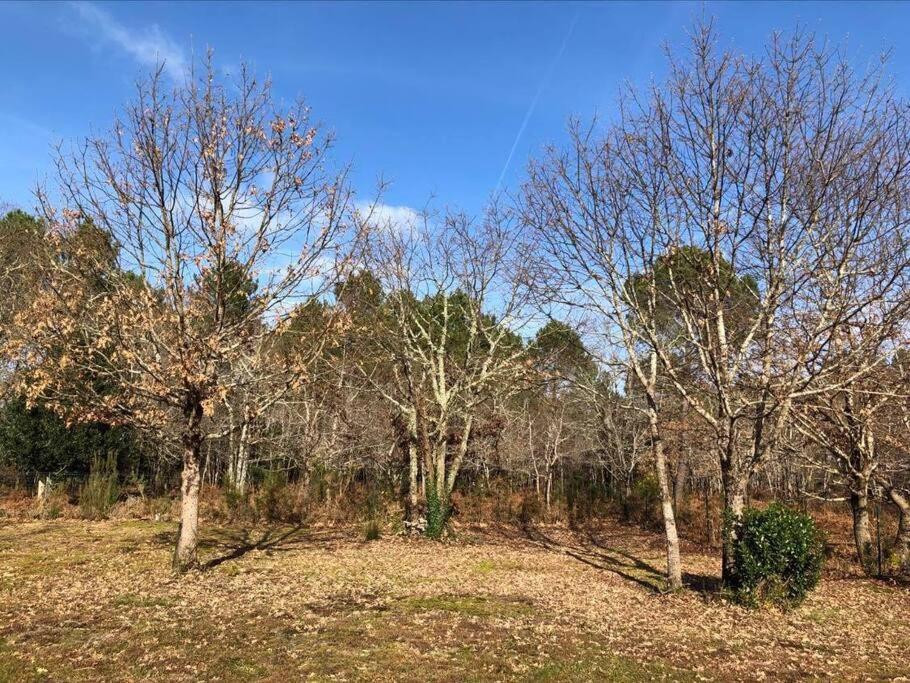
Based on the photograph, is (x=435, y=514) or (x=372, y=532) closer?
(x=372, y=532)

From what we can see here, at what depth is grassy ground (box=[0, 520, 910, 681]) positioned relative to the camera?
5406mm

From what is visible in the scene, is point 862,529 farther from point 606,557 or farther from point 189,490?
point 189,490

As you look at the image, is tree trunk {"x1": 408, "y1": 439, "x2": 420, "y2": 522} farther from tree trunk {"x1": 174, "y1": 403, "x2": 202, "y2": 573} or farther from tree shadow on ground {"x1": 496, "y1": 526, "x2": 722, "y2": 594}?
tree trunk {"x1": 174, "y1": 403, "x2": 202, "y2": 573}

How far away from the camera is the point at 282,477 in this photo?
18250 mm

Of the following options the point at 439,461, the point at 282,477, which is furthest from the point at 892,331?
the point at 282,477

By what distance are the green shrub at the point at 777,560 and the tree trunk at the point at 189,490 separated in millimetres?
7856

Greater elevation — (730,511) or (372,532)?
(730,511)

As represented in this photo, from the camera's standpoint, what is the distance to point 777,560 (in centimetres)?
820

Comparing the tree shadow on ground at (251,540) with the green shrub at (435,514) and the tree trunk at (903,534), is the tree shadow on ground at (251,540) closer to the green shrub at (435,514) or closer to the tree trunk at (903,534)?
the green shrub at (435,514)

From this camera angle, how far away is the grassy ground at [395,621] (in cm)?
541

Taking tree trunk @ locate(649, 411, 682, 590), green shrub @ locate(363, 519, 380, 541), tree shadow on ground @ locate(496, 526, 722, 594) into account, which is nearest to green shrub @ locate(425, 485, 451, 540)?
green shrub @ locate(363, 519, 380, 541)

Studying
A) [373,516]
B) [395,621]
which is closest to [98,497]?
[373,516]

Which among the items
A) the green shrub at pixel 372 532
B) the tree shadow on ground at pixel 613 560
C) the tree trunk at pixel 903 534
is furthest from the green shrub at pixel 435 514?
the tree trunk at pixel 903 534

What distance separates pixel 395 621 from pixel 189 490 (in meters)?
4.07
